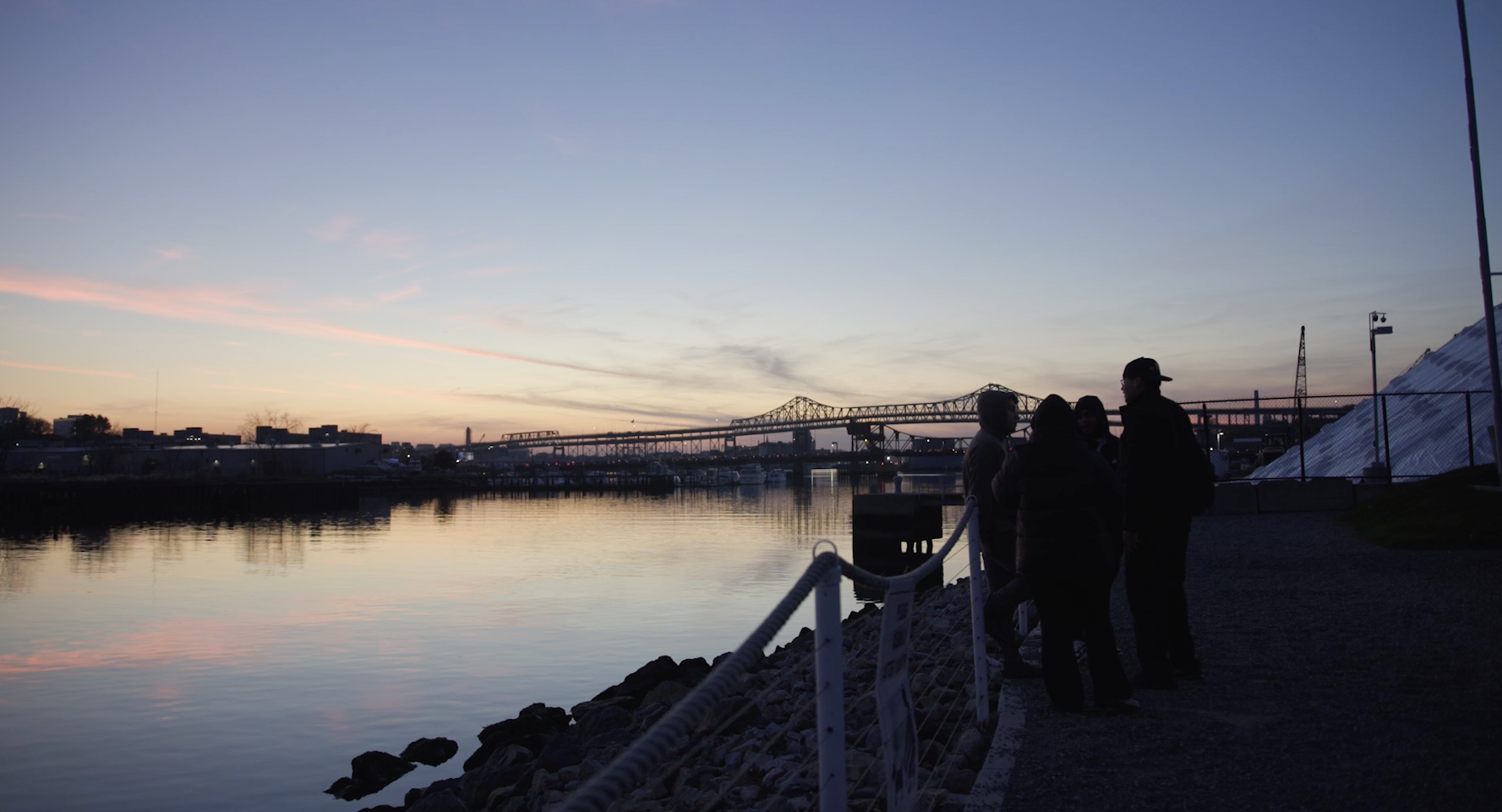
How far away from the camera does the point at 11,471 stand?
381 feet

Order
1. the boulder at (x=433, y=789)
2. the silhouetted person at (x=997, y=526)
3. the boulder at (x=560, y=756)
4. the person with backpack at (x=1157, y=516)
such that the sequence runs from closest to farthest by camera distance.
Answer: the person with backpack at (x=1157, y=516) < the silhouetted person at (x=997, y=526) < the boulder at (x=560, y=756) < the boulder at (x=433, y=789)

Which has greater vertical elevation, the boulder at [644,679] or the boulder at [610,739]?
the boulder at [610,739]

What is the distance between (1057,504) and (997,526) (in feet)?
4.24

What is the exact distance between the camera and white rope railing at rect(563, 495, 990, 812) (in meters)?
1.96

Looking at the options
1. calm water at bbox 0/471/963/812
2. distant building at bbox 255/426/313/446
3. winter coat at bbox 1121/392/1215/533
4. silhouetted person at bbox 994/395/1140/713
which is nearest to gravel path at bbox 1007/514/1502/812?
silhouetted person at bbox 994/395/1140/713

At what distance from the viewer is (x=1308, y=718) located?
214 inches

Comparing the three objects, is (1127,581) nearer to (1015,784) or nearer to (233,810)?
(1015,784)

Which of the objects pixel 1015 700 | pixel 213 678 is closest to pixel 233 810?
pixel 213 678

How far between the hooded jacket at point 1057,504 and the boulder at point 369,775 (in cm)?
760

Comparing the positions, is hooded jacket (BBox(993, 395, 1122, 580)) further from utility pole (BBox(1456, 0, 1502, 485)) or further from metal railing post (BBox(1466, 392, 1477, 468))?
metal railing post (BBox(1466, 392, 1477, 468))

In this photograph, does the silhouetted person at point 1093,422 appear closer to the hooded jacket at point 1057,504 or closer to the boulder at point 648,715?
the hooded jacket at point 1057,504

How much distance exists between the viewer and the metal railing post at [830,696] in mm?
2805

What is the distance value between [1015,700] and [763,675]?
6028mm

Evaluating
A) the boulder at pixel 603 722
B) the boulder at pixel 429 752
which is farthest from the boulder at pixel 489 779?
the boulder at pixel 429 752
